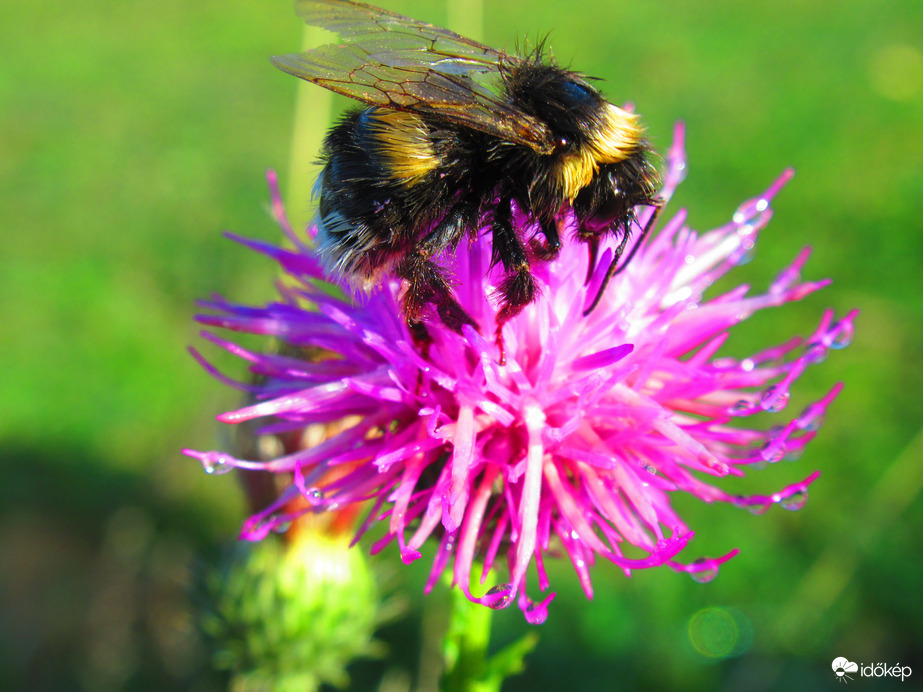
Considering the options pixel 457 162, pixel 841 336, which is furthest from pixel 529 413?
pixel 841 336

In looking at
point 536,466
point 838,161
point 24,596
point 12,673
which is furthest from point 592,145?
point 838,161

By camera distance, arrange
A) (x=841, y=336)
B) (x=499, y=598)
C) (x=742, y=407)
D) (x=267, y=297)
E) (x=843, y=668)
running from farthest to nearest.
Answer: (x=267, y=297)
(x=843, y=668)
(x=841, y=336)
(x=742, y=407)
(x=499, y=598)

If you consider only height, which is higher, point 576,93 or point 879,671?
point 576,93

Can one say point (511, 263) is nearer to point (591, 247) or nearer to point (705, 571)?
point (591, 247)

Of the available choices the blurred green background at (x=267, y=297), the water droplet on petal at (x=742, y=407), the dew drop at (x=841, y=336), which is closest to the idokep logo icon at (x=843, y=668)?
the blurred green background at (x=267, y=297)

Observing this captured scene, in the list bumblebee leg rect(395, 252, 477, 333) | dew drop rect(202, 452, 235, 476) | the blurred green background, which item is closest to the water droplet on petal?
bumblebee leg rect(395, 252, 477, 333)

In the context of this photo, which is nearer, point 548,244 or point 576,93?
point 576,93
